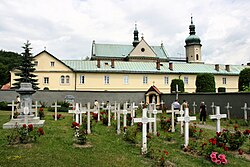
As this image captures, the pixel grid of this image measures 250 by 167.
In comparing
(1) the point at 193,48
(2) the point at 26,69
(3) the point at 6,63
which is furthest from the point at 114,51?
(3) the point at 6,63

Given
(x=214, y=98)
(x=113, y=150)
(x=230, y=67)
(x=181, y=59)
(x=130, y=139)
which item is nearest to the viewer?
(x=113, y=150)

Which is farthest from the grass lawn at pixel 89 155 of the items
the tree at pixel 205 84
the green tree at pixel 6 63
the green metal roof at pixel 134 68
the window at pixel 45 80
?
the green tree at pixel 6 63

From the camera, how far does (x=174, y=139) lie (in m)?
10.2

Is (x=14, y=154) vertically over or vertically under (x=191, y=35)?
under

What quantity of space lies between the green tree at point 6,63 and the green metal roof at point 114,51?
17.8 metres

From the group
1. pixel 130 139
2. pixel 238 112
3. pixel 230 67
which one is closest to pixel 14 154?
pixel 130 139

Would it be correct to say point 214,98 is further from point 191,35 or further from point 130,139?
point 191,35

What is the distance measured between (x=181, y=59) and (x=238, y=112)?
59236 millimetres

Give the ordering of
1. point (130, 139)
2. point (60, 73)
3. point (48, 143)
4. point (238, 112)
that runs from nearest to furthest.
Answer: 1. point (48, 143)
2. point (130, 139)
3. point (238, 112)
4. point (60, 73)

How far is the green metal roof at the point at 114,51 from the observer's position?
58.2m

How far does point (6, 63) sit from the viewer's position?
72750mm

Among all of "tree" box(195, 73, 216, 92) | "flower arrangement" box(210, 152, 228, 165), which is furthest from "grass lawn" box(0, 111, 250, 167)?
"tree" box(195, 73, 216, 92)

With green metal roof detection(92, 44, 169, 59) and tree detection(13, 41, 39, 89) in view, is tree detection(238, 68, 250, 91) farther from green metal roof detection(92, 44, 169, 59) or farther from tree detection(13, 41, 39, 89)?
Answer: green metal roof detection(92, 44, 169, 59)

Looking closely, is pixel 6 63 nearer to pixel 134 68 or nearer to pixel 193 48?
pixel 134 68
